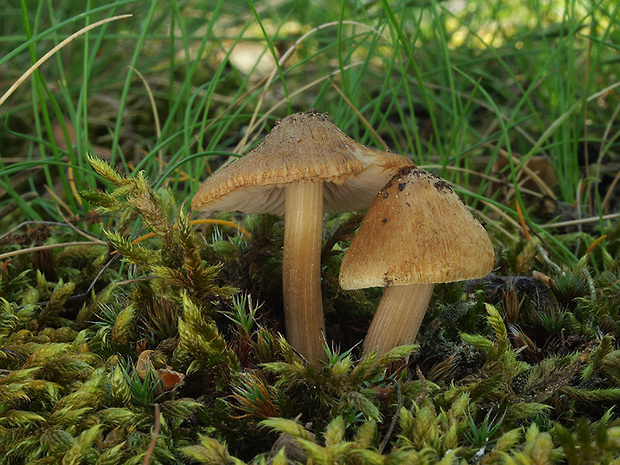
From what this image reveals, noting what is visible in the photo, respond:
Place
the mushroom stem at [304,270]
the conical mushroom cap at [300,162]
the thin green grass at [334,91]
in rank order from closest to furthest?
the conical mushroom cap at [300,162] < the mushroom stem at [304,270] < the thin green grass at [334,91]

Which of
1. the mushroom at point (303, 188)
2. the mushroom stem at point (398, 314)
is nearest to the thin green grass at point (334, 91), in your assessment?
the mushroom at point (303, 188)

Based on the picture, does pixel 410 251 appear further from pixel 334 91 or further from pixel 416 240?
pixel 334 91

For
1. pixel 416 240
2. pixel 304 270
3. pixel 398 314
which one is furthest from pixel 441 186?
pixel 304 270

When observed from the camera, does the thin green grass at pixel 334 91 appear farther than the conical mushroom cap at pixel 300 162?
Yes

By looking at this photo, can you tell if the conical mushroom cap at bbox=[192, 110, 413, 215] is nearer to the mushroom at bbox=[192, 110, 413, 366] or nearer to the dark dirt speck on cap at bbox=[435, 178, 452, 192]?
the mushroom at bbox=[192, 110, 413, 366]

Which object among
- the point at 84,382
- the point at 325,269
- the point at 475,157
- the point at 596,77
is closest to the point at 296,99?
the point at 475,157

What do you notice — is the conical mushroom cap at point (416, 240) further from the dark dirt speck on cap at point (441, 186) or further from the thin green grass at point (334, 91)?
the thin green grass at point (334, 91)

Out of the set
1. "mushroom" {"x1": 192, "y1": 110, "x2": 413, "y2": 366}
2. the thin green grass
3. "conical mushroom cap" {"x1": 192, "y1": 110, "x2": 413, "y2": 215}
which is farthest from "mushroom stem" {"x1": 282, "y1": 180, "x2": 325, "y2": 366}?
the thin green grass
